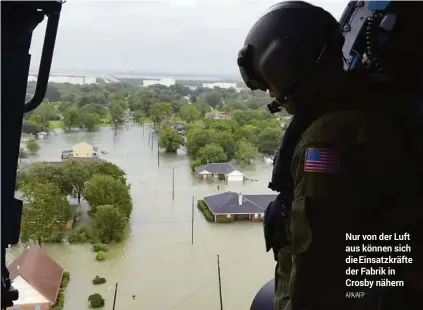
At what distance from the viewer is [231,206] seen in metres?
3.77

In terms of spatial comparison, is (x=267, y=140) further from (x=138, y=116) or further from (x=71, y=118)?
(x=138, y=116)

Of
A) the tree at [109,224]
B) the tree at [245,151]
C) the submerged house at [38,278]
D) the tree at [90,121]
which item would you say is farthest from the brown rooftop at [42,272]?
the tree at [245,151]

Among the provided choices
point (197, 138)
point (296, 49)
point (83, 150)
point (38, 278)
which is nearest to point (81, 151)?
point (83, 150)

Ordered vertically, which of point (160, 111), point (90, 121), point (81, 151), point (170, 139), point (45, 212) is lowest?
point (45, 212)

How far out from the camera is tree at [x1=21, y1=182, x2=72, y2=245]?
335cm

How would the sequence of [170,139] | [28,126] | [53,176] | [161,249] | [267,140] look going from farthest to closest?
[170,139] → [53,176] → [161,249] → [267,140] → [28,126]

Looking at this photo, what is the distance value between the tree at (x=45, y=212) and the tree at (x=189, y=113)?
1.26 metres

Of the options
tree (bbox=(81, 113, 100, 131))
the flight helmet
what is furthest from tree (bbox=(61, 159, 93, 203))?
the flight helmet

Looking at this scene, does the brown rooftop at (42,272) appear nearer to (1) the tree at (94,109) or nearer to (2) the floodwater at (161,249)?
(2) the floodwater at (161,249)

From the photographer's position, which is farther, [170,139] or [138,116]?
[170,139]

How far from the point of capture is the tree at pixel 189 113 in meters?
4.36

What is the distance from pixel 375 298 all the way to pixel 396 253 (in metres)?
0.07

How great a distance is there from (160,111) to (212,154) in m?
0.63

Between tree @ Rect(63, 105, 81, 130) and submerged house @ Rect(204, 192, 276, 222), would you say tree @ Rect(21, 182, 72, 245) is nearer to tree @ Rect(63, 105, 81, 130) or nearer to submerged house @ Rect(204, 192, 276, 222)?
tree @ Rect(63, 105, 81, 130)
